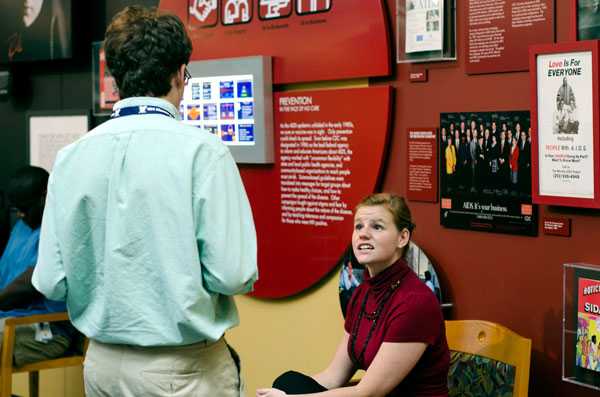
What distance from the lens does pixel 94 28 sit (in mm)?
4789

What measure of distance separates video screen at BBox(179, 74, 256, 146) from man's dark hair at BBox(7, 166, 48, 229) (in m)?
0.73

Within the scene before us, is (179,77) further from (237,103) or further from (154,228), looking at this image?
(237,103)

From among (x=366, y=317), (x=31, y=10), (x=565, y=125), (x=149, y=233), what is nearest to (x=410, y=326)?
(x=366, y=317)

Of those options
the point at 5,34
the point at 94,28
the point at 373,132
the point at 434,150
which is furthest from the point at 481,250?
the point at 5,34

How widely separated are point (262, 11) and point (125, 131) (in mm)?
1801

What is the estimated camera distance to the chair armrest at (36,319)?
3703 mm

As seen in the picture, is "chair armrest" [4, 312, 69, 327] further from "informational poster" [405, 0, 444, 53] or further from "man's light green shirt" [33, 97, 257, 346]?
"informational poster" [405, 0, 444, 53]

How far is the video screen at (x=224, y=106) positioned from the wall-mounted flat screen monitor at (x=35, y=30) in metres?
1.11

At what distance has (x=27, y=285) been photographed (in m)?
3.74

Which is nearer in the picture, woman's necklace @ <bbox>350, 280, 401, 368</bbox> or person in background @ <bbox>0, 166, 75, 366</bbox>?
woman's necklace @ <bbox>350, 280, 401, 368</bbox>

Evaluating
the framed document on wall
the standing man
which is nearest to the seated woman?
the framed document on wall

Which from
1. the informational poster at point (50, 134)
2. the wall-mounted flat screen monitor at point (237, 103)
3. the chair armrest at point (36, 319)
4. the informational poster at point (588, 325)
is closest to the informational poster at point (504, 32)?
the informational poster at point (588, 325)

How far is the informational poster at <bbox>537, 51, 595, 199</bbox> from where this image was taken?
8.65 feet

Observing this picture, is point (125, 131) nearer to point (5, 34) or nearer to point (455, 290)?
point (455, 290)
